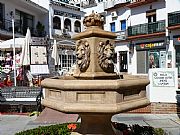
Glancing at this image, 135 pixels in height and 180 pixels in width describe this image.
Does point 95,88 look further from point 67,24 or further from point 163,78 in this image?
point 67,24

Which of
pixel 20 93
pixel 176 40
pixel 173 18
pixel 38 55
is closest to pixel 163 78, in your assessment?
pixel 20 93

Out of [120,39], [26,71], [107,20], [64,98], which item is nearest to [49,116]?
[64,98]

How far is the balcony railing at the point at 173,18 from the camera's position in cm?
2372

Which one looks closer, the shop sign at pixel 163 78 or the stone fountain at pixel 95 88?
the stone fountain at pixel 95 88

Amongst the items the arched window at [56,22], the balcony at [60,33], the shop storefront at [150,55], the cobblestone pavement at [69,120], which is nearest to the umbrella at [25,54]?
the cobblestone pavement at [69,120]

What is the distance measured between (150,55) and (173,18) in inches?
197

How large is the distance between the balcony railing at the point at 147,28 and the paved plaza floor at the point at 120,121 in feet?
61.3

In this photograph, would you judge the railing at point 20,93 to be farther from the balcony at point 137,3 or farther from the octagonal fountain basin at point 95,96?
the balcony at point 137,3

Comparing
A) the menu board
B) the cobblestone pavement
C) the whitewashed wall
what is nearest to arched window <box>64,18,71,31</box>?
the whitewashed wall

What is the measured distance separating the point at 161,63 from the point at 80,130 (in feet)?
73.0

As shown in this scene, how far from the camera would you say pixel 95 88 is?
397cm

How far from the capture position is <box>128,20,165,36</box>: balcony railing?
86.5 ft

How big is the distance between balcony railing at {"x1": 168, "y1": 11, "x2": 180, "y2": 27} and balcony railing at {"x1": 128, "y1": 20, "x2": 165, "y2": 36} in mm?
1625

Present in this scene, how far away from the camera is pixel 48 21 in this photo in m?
31.7
